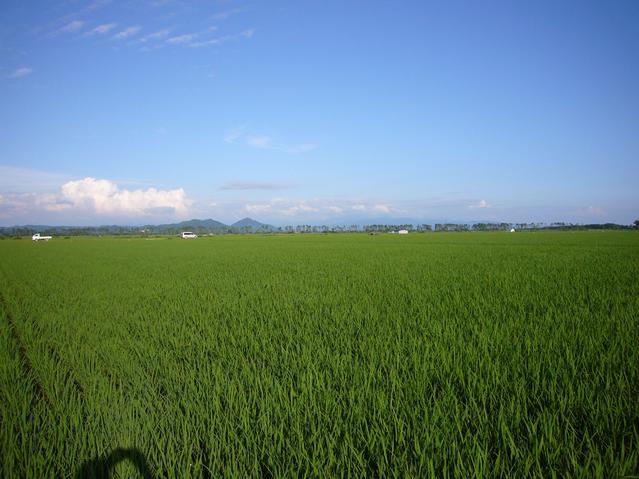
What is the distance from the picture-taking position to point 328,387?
2314 mm

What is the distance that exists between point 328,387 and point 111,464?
123 cm

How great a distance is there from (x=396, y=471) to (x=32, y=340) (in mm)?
4425

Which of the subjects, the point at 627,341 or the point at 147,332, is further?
the point at 147,332

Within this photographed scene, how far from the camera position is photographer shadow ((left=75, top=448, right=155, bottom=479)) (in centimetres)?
170

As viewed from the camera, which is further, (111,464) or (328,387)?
(328,387)

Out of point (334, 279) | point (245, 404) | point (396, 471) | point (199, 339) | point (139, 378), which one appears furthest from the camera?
point (334, 279)

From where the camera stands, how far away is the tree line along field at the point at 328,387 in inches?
67.7

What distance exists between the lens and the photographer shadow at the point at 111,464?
1704 mm

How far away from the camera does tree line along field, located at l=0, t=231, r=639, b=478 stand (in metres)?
1.72

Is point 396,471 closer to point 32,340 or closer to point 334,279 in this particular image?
point 32,340

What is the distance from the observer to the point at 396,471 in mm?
1497

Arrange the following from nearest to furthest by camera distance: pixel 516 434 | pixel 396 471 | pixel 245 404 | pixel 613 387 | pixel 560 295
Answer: pixel 396 471
pixel 516 434
pixel 245 404
pixel 613 387
pixel 560 295

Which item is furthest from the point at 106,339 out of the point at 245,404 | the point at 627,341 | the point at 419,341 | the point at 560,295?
the point at 560,295

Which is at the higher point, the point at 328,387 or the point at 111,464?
the point at 328,387
